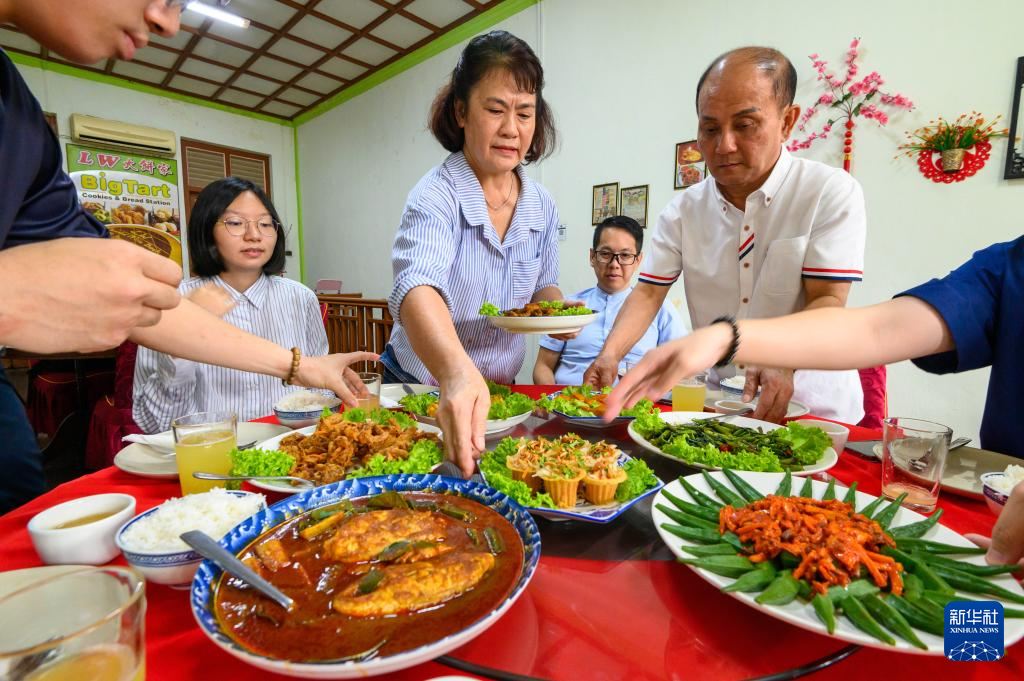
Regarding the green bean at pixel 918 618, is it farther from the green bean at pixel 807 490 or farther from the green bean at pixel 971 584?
the green bean at pixel 807 490

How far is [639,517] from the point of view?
112 centimetres

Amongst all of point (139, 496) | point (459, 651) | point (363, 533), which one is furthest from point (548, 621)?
point (139, 496)

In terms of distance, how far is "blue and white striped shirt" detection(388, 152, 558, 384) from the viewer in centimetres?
200

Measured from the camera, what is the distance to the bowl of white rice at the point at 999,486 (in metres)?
1.10

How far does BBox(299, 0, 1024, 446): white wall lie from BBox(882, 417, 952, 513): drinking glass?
2.94 meters

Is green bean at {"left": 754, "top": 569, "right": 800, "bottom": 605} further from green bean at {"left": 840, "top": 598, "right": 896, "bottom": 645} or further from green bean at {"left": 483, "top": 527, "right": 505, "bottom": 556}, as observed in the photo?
green bean at {"left": 483, "top": 527, "right": 505, "bottom": 556}

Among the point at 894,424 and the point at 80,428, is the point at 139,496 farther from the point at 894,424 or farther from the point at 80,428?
the point at 80,428

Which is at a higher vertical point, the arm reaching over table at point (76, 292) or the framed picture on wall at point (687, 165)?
the framed picture on wall at point (687, 165)

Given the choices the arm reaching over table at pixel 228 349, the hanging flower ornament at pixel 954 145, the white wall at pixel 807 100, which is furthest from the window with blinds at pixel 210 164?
the hanging flower ornament at pixel 954 145

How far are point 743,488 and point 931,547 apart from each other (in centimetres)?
34

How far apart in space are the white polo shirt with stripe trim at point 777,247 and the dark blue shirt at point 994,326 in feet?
2.07

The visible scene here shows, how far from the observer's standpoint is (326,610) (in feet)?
2.33

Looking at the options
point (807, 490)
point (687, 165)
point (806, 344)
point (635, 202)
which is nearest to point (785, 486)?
point (807, 490)

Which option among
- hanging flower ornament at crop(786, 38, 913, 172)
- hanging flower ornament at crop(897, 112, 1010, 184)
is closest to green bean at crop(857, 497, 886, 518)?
hanging flower ornament at crop(897, 112, 1010, 184)
